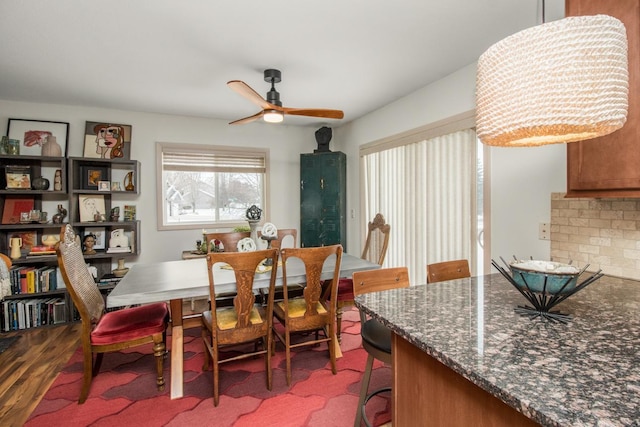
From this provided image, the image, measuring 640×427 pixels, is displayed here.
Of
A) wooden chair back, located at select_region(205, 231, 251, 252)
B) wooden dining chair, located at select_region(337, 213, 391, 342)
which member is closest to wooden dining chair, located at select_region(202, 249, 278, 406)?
wooden dining chair, located at select_region(337, 213, 391, 342)

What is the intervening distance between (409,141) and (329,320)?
212cm

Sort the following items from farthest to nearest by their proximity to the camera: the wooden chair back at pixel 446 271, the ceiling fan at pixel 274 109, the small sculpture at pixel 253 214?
1. the small sculpture at pixel 253 214
2. the ceiling fan at pixel 274 109
3. the wooden chair back at pixel 446 271

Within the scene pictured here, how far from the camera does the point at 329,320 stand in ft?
7.63

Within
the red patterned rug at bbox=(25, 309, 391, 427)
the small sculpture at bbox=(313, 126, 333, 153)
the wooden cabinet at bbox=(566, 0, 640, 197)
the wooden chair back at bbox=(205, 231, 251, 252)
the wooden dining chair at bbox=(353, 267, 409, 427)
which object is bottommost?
the red patterned rug at bbox=(25, 309, 391, 427)

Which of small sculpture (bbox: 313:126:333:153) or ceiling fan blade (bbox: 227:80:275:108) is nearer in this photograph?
ceiling fan blade (bbox: 227:80:275:108)

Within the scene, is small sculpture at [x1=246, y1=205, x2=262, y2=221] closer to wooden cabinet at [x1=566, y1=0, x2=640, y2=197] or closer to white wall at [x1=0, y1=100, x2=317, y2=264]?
white wall at [x1=0, y1=100, x2=317, y2=264]

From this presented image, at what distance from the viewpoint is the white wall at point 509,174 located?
7.34ft

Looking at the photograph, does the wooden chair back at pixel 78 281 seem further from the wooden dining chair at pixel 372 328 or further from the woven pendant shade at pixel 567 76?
the woven pendant shade at pixel 567 76

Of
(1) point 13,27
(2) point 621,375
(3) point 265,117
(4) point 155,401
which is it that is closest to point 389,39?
(3) point 265,117

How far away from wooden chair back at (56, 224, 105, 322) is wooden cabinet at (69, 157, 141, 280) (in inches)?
59.0

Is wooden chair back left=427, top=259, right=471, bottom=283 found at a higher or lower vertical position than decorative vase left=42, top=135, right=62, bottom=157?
lower

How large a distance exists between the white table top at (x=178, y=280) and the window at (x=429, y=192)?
3.03ft

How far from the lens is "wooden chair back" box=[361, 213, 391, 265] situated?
10.1ft

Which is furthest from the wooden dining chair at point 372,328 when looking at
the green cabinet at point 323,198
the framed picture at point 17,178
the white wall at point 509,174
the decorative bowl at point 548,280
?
the framed picture at point 17,178
